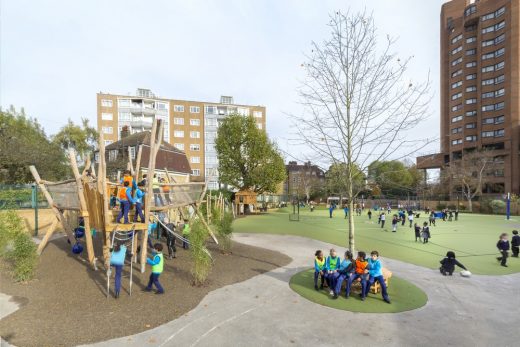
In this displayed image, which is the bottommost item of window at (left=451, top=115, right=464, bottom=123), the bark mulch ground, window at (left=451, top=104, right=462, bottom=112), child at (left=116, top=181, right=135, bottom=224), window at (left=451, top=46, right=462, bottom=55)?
the bark mulch ground

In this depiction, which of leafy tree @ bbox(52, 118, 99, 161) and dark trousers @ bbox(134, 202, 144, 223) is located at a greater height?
leafy tree @ bbox(52, 118, 99, 161)

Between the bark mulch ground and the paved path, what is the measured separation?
523 millimetres

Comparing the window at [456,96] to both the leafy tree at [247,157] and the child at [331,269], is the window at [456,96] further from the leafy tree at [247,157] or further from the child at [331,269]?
the child at [331,269]

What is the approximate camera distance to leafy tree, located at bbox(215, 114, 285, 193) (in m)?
37.6

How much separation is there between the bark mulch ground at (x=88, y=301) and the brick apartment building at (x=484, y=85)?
55.1 m

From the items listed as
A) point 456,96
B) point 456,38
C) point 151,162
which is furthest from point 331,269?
point 456,38

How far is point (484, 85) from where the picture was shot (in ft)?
195

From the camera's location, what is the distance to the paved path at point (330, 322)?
19.3ft

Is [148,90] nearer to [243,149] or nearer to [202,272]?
[243,149]

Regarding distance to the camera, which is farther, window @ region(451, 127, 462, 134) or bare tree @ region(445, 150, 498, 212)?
window @ region(451, 127, 462, 134)

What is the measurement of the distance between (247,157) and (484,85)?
53.6m

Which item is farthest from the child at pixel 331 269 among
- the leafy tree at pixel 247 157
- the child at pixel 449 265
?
the leafy tree at pixel 247 157

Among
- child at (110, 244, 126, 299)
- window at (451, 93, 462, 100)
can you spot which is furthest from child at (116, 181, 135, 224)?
window at (451, 93, 462, 100)

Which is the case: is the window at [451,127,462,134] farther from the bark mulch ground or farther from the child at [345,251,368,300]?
the child at [345,251,368,300]
